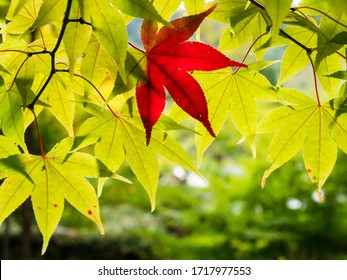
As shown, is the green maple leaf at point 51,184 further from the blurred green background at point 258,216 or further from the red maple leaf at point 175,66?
the blurred green background at point 258,216

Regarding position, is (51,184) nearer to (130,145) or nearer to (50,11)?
(130,145)

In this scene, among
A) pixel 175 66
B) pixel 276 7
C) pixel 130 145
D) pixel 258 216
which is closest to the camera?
pixel 276 7

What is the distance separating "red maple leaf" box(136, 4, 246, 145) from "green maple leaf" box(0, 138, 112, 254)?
134 millimetres

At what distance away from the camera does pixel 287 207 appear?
157 inches

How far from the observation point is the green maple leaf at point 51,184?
1.85 ft

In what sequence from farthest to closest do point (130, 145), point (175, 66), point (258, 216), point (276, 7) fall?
point (258, 216), point (130, 145), point (175, 66), point (276, 7)

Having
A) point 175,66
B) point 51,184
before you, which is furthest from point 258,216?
point 175,66

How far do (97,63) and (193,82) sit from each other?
0.39 ft

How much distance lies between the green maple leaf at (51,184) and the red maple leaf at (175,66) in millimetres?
134

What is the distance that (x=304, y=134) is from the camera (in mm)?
647

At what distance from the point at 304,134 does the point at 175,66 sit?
260 millimetres

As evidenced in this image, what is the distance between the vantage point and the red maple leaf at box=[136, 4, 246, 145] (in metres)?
0.46

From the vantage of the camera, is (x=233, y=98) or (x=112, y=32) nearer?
(x=112, y=32)

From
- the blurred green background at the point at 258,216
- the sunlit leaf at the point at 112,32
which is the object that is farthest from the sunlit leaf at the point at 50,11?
the blurred green background at the point at 258,216
